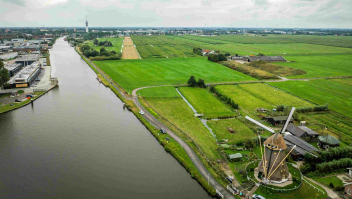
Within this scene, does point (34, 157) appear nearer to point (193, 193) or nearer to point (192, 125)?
point (193, 193)

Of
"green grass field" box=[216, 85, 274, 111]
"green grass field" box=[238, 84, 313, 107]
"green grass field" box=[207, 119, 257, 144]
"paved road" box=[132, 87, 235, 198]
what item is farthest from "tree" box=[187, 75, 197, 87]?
"green grass field" box=[207, 119, 257, 144]

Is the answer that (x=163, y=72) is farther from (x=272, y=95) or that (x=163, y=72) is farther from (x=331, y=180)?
(x=331, y=180)

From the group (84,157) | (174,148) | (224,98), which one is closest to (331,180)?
(174,148)

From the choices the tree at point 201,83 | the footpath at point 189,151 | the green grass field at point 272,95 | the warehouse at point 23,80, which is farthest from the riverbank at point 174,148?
the green grass field at point 272,95

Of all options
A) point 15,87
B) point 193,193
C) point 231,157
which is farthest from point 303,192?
point 15,87

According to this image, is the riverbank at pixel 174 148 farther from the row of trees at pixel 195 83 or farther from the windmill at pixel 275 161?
the row of trees at pixel 195 83

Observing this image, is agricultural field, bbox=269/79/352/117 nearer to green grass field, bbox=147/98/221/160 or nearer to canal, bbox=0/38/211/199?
green grass field, bbox=147/98/221/160
